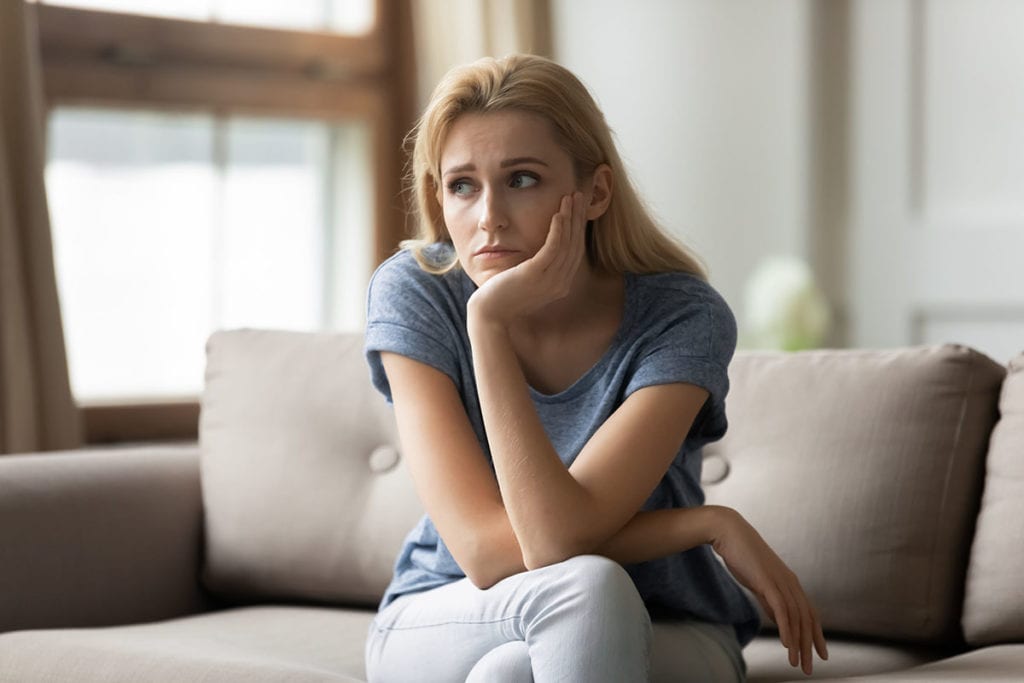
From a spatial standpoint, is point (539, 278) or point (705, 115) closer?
point (539, 278)

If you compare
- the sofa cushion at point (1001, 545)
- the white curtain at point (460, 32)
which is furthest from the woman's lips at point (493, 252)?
the white curtain at point (460, 32)

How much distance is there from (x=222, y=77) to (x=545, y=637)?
220 cm

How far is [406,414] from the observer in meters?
1.61

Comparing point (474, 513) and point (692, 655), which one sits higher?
point (474, 513)

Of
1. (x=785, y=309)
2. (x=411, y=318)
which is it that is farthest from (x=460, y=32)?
(x=411, y=318)

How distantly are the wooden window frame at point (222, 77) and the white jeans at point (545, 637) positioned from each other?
5.39 ft

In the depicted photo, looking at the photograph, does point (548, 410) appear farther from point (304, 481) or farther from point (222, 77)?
point (222, 77)

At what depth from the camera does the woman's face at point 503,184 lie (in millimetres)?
1594

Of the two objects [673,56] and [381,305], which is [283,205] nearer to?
[673,56]

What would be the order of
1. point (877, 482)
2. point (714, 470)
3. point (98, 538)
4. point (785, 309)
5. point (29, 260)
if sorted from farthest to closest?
point (785, 309), point (29, 260), point (98, 538), point (714, 470), point (877, 482)

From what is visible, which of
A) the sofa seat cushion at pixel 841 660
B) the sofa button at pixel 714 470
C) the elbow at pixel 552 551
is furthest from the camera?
the sofa button at pixel 714 470

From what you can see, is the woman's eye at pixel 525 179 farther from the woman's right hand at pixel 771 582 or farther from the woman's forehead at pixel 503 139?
the woman's right hand at pixel 771 582

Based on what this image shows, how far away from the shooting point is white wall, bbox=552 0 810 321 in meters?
3.98

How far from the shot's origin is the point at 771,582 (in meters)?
1.51
